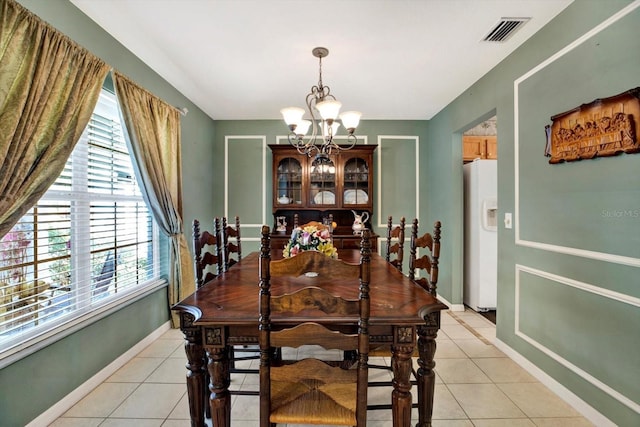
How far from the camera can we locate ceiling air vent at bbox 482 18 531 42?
2107mm

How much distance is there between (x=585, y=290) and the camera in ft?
6.05

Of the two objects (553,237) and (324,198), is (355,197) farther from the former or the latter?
(553,237)

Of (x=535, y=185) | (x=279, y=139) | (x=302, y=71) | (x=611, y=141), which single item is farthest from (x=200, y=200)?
(x=611, y=141)

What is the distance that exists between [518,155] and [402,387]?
2.14 meters

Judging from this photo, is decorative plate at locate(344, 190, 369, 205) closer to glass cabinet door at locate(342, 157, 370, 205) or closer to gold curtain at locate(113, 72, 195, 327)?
glass cabinet door at locate(342, 157, 370, 205)

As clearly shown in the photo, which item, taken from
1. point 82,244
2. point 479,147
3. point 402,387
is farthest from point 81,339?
point 479,147

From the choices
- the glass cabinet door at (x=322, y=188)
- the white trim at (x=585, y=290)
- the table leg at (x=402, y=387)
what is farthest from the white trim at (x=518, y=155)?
the glass cabinet door at (x=322, y=188)

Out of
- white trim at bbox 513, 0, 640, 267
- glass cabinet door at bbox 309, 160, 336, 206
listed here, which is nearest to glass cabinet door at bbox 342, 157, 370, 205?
glass cabinet door at bbox 309, 160, 336, 206

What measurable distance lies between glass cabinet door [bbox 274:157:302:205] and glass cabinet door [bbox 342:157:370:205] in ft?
2.20

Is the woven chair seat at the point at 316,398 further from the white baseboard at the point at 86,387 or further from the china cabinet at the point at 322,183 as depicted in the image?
the china cabinet at the point at 322,183

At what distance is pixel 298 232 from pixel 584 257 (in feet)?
6.04

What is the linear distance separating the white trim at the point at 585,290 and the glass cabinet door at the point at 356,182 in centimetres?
216

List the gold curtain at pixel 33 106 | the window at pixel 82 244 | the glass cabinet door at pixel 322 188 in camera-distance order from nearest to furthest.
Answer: the gold curtain at pixel 33 106
the window at pixel 82 244
the glass cabinet door at pixel 322 188

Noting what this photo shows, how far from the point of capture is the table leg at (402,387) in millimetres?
1278
